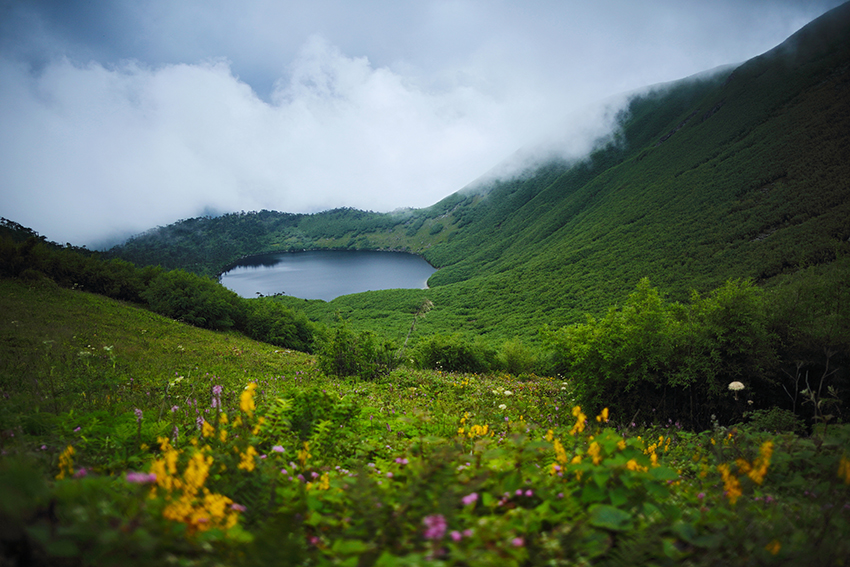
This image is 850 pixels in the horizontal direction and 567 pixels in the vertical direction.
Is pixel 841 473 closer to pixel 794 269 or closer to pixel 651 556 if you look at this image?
pixel 651 556

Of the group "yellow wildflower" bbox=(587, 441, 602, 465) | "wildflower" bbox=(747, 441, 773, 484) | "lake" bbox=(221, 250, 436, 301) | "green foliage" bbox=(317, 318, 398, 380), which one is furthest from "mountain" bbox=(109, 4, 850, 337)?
"yellow wildflower" bbox=(587, 441, 602, 465)

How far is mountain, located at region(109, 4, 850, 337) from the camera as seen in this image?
194ft

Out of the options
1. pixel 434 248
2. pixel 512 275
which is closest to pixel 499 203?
pixel 434 248

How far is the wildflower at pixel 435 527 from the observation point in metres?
1.66

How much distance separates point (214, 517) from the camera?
1.82 meters

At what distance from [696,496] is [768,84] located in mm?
142087

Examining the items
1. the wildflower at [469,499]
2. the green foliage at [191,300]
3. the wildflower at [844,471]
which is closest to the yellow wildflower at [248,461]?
the wildflower at [469,499]

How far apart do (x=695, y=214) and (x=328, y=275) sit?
115101 millimetres

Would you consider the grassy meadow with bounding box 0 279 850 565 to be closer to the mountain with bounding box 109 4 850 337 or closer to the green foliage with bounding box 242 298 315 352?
the green foliage with bounding box 242 298 315 352

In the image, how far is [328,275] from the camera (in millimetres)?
136375

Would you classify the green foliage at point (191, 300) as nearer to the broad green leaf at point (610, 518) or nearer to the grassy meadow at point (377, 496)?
the grassy meadow at point (377, 496)

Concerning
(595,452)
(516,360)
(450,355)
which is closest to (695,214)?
(516,360)

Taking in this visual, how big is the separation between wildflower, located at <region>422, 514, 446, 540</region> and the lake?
319ft

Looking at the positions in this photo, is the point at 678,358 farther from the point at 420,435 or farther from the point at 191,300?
the point at 191,300
